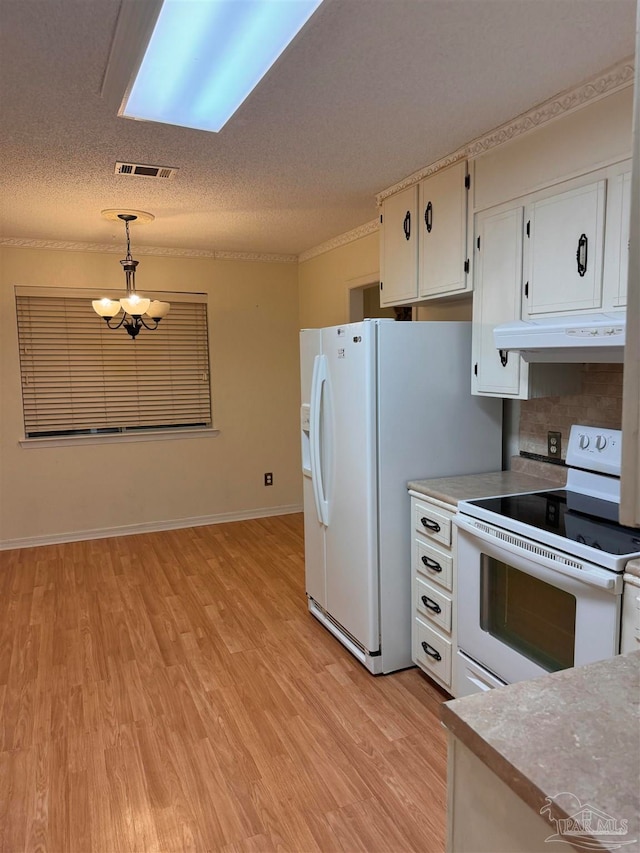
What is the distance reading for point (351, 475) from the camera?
8.99ft

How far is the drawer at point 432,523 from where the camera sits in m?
2.41

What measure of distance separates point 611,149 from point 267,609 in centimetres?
290

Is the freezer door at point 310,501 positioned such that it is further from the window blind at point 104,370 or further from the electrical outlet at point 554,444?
the window blind at point 104,370

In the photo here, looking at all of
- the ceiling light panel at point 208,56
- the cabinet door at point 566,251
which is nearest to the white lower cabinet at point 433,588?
the cabinet door at point 566,251

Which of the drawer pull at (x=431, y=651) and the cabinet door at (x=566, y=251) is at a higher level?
the cabinet door at (x=566, y=251)

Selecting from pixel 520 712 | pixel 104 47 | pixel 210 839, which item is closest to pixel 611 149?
pixel 104 47

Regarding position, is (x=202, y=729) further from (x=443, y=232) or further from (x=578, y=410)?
(x=443, y=232)

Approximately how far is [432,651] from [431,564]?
41cm

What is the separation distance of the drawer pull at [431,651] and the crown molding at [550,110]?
228cm

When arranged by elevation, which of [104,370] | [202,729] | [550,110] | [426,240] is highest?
[550,110]

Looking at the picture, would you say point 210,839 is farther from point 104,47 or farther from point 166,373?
point 166,373

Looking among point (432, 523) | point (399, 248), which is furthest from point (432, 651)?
point (399, 248)

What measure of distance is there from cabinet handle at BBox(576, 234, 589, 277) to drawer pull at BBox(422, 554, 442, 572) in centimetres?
133

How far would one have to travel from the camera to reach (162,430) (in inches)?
201
